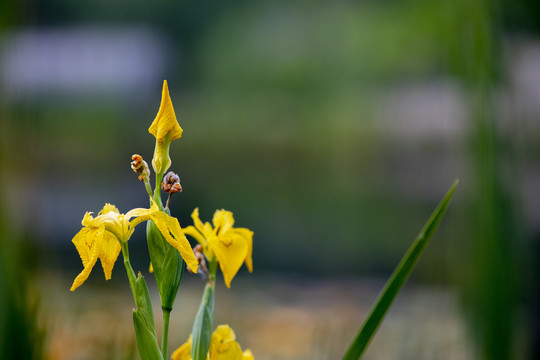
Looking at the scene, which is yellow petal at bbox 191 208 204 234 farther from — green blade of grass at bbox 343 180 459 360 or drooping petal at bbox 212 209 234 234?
green blade of grass at bbox 343 180 459 360

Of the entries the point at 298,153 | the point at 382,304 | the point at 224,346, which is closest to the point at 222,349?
the point at 224,346

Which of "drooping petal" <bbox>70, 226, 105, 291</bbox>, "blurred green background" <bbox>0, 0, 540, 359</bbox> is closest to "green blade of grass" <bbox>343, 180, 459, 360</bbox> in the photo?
"blurred green background" <bbox>0, 0, 540, 359</bbox>

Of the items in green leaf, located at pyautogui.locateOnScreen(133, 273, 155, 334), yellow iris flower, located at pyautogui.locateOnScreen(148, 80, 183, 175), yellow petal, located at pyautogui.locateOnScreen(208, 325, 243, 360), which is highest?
yellow iris flower, located at pyautogui.locateOnScreen(148, 80, 183, 175)

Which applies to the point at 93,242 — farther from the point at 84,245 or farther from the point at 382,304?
the point at 382,304

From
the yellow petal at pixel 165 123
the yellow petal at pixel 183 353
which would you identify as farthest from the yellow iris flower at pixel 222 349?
the yellow petal at pixel 165 123

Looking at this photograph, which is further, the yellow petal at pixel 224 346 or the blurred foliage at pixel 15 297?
the yellow petal at pixel 224 346

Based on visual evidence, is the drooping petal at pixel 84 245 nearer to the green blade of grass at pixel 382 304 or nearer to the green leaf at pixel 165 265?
the green leaf at pixel 165 265

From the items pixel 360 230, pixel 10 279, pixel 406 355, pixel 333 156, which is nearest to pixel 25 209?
pixel 10 279
